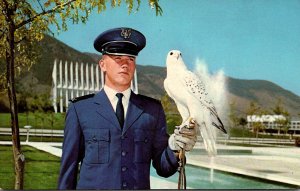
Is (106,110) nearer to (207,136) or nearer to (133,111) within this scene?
(133,111)

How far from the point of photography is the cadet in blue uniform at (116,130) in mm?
3660

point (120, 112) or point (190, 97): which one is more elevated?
point (190, 97)

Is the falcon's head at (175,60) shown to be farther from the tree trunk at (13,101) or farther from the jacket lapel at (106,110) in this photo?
the tree trunk at (13,101)

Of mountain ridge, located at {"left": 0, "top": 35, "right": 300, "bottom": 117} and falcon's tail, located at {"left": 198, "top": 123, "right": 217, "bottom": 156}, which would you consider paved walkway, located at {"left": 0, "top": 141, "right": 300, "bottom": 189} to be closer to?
falcon's tail, located at {"left": 198, "top": 123, "right": 217, "bottom": 156}

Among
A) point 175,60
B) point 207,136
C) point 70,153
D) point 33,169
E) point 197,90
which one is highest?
point 175,60

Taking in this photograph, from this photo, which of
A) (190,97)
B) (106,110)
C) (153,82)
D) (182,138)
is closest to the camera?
(182,138)

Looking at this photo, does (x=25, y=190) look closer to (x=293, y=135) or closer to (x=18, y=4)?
(x=18, y=4)

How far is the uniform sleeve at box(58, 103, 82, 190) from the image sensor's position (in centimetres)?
348

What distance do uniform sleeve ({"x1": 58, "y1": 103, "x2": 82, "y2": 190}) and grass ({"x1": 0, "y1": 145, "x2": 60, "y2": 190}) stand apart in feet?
3.50

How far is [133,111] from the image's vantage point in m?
3.85

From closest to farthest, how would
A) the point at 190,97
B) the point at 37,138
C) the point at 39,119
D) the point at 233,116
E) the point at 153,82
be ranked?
the point at 190,97, the point at 153,82, the point at 39,119, the point at 233,116, the point at 37,138

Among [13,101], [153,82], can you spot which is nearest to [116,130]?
[153,82]

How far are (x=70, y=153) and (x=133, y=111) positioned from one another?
54cm

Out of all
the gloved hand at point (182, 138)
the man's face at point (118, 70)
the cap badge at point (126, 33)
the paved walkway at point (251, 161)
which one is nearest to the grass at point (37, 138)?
the paved walkway at point (251, 161)
